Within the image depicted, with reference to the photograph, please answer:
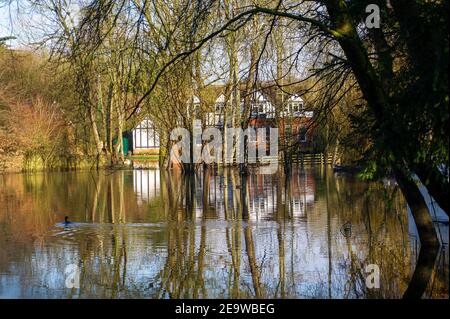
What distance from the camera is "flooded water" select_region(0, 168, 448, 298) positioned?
970 centimetres

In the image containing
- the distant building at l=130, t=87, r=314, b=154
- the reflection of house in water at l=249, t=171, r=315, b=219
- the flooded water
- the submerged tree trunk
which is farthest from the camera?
the reflection of house in water at l=249, t=171, r=315, b=219

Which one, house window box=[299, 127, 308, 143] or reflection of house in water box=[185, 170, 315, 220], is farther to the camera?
reflection of house in water box=[185, 170, 315, 220]

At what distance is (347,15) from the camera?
9.95m

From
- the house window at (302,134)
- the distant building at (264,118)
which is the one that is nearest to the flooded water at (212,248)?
the house window at (302,134)

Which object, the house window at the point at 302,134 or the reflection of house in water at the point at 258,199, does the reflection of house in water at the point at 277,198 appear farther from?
the house window at the point at 302,134

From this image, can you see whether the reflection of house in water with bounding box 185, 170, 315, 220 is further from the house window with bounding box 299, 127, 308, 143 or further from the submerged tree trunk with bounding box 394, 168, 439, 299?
the submerged tree trunk with bounding box 394, 168, 439, 299

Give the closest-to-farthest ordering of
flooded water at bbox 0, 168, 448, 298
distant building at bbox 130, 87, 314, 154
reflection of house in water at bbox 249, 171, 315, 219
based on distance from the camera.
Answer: flooded water at bbox 0, 168, 448, 298 < distant building at bbox 130, 87, 314, 154 < reflection of house in water at bbox 249, 171, 315, 219

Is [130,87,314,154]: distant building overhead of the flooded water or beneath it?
overhead

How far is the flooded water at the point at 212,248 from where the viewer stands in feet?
31.8

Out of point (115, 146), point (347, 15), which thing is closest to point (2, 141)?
point (115, 146)

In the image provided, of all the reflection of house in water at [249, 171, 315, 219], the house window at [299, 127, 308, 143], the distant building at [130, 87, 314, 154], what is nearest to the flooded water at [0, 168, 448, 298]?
the reflection of house in water at [249, 171, 315, 219]

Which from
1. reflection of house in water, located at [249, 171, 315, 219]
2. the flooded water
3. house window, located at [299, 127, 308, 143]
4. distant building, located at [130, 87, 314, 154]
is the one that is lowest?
the flooded water
